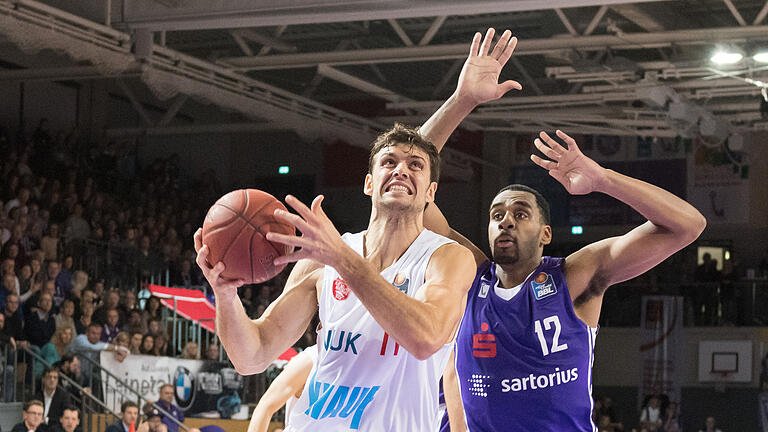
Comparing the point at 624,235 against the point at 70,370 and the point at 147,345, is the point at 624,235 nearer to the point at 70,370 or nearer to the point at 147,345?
the point at 70,370

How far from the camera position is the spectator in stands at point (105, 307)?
48.8ft

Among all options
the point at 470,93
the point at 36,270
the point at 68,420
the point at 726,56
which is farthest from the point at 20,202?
the point at 470,93

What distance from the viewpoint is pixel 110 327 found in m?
14.9

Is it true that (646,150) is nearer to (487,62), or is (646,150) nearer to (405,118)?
(405,118)

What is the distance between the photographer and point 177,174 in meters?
25.0

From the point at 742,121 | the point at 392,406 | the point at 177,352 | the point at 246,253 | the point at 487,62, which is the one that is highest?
the point at 742,121

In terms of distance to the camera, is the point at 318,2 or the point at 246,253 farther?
the point at 318,2

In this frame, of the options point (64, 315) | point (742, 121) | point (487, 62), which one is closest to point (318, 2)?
point (64, 315)

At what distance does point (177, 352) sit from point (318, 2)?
6998 mm

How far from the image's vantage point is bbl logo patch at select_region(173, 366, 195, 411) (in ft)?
49.6

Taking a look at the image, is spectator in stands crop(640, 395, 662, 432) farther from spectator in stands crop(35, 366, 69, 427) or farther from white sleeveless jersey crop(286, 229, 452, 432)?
white sleeveless jersey crop(286, 229, 452, 432)

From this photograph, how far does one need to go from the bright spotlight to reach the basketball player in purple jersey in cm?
1134

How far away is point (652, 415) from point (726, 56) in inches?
359

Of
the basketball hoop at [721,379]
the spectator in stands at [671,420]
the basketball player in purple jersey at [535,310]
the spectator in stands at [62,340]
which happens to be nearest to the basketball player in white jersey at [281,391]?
the basketball player in purple jersey at [535,310]
